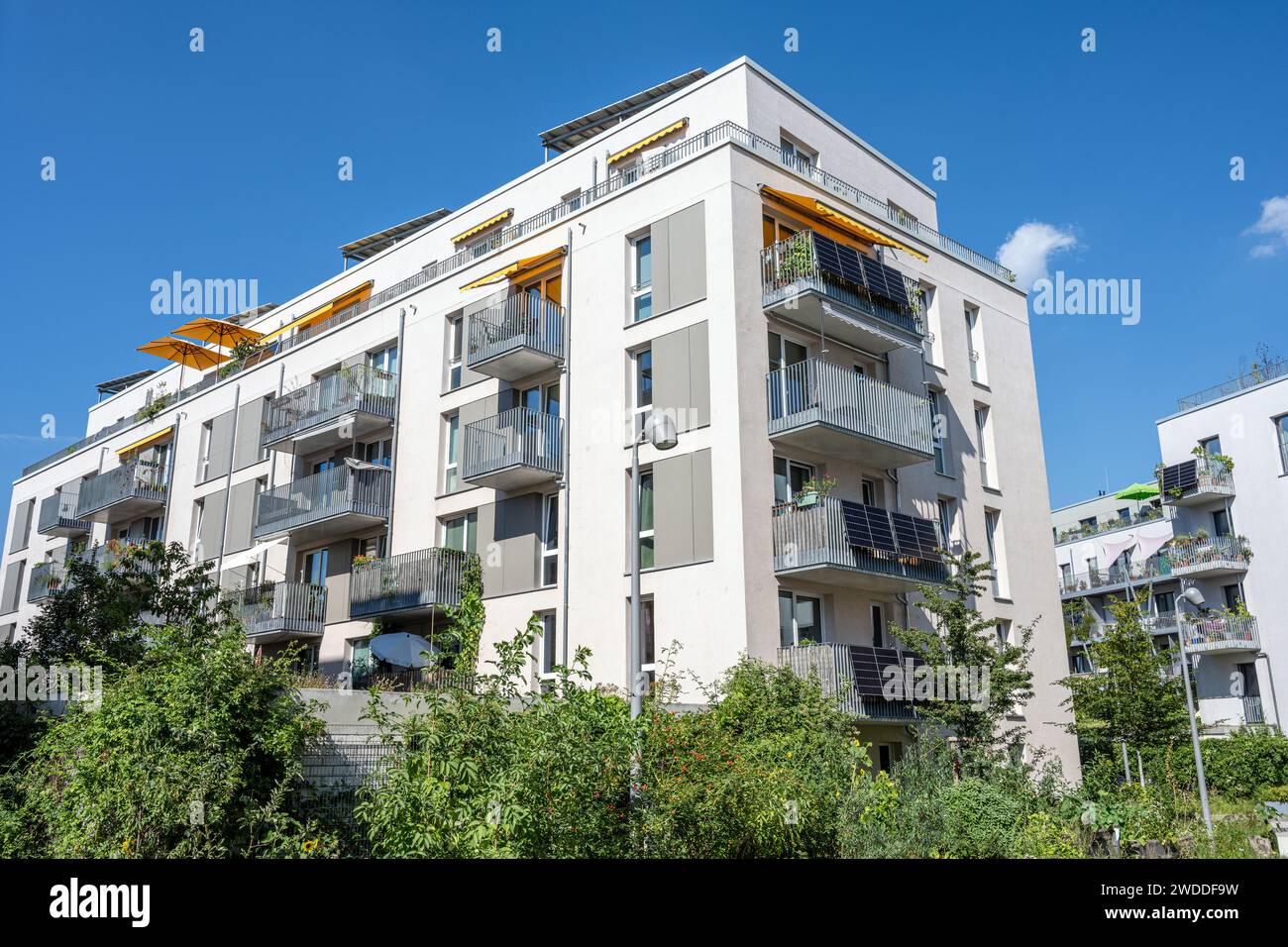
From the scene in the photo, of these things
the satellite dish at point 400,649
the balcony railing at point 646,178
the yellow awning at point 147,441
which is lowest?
the satellite dish at point 400,649

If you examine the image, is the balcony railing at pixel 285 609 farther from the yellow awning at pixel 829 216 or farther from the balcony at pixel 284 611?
the yellow awning at pixel 829 216

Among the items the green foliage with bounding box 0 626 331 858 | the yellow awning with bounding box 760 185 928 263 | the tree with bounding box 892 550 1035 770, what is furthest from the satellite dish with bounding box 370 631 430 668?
the yellow awning with bounding box 760 185 928 263

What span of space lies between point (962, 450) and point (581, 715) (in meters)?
18.4

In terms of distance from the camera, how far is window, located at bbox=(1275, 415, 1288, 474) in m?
38.4

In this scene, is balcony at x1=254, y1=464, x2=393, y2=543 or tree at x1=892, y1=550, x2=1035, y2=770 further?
balcony at x1=254, y1=464, x2=393, y2=543

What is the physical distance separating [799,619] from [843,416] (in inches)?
169

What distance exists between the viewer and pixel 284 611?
1094 inches

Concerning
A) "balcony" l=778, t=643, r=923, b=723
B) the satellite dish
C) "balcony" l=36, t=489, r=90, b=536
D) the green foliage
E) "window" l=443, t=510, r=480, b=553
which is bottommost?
the green foliage

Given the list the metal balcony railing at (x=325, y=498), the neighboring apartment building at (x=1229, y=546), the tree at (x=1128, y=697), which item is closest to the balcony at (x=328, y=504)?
the metal balcony railing at (x=325, y=498)

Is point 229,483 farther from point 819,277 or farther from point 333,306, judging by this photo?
point 819,277

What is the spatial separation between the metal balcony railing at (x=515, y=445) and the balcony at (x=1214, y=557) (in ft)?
96.8

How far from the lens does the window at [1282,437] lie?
3841 cm

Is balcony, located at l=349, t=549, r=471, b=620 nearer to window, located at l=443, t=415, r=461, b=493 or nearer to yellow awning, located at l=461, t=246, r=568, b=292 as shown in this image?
window, located at l=443, t=415, r=461, b=493

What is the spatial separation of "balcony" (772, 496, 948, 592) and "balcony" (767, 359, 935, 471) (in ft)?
4.89
